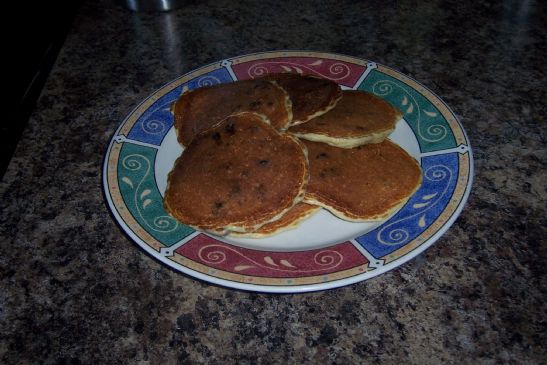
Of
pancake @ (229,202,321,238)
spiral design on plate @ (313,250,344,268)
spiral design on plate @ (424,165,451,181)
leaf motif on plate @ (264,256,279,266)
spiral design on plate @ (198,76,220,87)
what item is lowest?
pancake @ (229,202,321,238)

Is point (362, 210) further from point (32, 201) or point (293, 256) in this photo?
point (32, 201)

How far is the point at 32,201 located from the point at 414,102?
135 centimetres

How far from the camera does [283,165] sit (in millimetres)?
1356

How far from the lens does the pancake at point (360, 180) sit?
1.36m

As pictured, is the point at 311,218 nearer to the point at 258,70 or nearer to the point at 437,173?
the point at 437,173

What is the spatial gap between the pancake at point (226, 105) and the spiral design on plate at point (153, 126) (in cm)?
5

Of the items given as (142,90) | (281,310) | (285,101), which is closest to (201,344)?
(281,310)

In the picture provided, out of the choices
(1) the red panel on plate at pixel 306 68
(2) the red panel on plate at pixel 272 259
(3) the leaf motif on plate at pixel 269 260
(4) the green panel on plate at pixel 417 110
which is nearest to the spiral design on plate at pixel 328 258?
(2) the red panel on plate at pixel 272 259

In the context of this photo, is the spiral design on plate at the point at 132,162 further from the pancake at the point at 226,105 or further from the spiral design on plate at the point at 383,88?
the spiral design on plate at the point at 383,88

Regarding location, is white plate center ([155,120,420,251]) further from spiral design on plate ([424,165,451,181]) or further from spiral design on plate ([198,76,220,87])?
spiral design on plate ([198,76,220,87])

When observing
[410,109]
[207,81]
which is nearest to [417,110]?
[410,109]

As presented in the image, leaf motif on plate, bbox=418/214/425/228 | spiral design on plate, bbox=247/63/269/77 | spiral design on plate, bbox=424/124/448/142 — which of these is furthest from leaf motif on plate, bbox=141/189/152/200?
spiral design on plate, bbox=424/124/448/142

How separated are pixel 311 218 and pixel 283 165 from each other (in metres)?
0.18

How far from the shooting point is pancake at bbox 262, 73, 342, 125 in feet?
4.99
